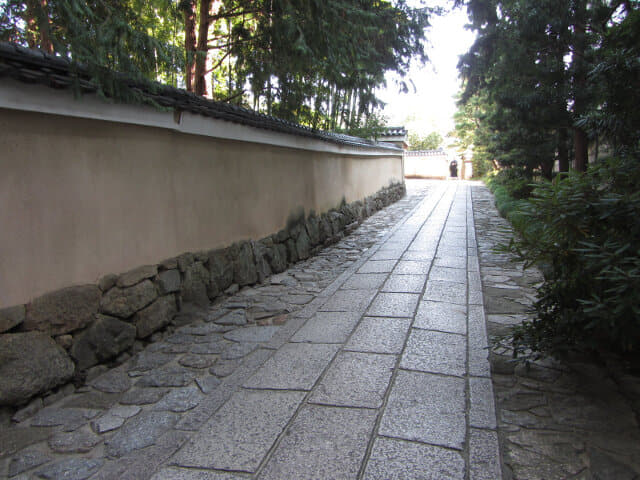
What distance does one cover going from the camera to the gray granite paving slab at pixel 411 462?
205cm

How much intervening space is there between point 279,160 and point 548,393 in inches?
186

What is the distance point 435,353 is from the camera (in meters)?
3.39

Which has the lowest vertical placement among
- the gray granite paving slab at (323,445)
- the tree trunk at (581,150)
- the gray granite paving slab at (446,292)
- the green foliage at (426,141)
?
the gray granite paving slab at (323,445)

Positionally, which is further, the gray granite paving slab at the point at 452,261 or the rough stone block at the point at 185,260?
the gray granite paving slab at the point at 452,261

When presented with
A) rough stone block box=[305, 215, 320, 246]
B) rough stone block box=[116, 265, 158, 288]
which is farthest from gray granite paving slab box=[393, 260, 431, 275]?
rough stone block box=[116, 265, 158, 288]

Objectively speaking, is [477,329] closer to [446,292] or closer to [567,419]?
[446,292]

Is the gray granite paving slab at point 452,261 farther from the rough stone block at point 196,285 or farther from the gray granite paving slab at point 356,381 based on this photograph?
the rough stone block at point 196,285

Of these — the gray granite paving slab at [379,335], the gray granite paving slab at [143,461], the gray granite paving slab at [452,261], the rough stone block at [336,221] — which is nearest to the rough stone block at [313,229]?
the rough stone block at [336,221]

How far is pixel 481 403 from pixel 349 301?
2.28 meters

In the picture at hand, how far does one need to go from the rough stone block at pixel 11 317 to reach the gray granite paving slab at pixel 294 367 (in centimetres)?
149

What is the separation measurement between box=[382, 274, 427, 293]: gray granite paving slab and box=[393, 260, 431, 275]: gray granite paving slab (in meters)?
0.18

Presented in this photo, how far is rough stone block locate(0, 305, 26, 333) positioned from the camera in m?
Result: 2.56

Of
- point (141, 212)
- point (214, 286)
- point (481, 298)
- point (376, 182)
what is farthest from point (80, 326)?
point (376, 182)

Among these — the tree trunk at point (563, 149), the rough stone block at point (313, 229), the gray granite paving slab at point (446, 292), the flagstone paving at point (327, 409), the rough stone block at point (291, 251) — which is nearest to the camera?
the flagstone paving at point (327, 409)
